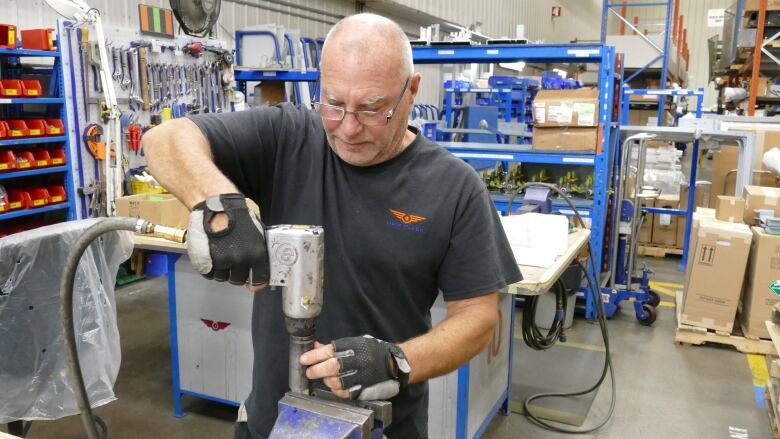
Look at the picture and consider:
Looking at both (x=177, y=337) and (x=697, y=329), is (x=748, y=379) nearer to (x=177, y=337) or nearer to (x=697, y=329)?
(x=697, y=329)

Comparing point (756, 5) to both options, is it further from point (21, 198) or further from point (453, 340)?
point (21, 198)

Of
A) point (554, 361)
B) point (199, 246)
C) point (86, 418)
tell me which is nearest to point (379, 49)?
point (199, 246)

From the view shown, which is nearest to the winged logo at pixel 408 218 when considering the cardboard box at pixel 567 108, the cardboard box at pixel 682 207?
the cardboard box at pixel 567 108

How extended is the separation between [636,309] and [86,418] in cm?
373

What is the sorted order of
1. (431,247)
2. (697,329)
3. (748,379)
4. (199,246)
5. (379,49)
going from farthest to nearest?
(697,329) < (748,379) < (431,247) < (379,49) < (199,246)

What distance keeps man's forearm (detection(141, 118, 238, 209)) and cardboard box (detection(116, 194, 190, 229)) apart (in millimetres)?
1721

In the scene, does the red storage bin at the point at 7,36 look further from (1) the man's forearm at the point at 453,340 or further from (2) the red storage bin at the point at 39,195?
(1) the man's forearm at the point at 453,340

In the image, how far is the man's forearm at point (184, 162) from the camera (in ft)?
3.68

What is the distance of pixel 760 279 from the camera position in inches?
148

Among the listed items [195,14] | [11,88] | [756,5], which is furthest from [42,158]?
[756,5]

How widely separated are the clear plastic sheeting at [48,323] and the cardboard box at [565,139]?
283cm

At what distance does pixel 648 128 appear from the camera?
423cm

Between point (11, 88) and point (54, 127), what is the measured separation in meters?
0.42

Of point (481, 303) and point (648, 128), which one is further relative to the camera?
point (648, 128)
